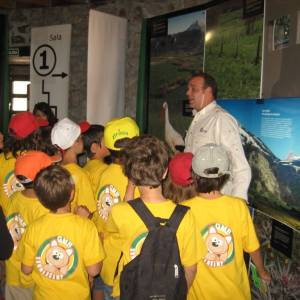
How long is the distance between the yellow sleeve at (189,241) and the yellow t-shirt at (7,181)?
1.46 m

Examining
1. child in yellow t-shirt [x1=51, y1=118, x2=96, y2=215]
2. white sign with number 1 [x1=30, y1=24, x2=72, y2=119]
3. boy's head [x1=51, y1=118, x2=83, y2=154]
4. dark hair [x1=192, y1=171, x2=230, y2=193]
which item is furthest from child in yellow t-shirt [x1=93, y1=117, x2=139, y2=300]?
white sign with number 1 [x1=30, y1=24, x2=72, y2=119]

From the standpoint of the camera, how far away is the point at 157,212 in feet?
6.00

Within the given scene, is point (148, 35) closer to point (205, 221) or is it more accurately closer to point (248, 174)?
point (248, 174)

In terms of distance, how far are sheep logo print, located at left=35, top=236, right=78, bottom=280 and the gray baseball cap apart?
70cm

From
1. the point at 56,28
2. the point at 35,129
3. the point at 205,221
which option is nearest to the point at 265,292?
the point at 205,221

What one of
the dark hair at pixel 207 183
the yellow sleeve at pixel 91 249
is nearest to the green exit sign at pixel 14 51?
the yellow sleeve at pixel 91 249

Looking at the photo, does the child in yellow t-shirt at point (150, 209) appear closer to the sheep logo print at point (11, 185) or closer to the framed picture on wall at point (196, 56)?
the sheep logo print at point (11, 185)

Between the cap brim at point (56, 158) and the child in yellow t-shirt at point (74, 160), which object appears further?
the cap brim at point (56, 158)

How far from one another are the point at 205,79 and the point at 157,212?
152 cm

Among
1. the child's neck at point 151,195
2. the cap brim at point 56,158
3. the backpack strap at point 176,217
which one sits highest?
the cap brim at point 56,158

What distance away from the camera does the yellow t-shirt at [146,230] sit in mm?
1817

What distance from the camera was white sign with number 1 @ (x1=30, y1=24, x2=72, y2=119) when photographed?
5.23 meters

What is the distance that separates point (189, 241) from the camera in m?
1.83

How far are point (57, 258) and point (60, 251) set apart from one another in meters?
0.04
